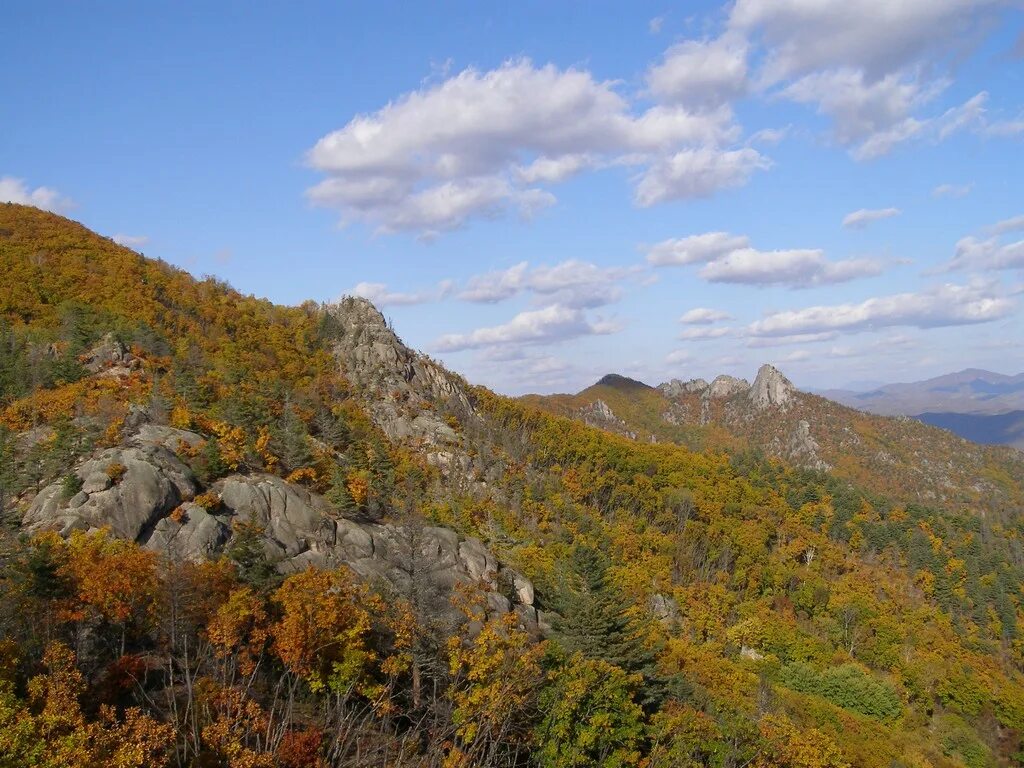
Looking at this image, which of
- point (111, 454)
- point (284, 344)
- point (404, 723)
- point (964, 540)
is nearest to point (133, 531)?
point (111, 454)

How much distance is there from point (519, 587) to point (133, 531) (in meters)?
33.0

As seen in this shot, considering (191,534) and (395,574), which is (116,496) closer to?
(191,534)

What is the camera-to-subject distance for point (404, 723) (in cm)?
3066

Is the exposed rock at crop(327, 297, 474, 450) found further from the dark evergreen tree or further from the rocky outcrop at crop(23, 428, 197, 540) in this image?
the dark evergreen tree

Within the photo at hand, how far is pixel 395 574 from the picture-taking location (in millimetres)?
50156

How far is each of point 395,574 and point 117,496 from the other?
20.4 meters

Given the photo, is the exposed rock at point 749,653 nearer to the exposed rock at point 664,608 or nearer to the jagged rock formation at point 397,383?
the exposed rock at point 664,608

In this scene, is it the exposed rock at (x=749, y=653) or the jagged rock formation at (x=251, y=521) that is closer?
the jagged rock formation at (x=251, y=521)

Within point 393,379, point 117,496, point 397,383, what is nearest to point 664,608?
point 397,383

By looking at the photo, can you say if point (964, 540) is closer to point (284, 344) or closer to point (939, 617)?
point (939, 617)

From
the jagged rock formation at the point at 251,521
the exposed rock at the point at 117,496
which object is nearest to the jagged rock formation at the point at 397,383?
the jagged rock formation at the point at 251,521

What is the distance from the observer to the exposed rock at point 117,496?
129ft

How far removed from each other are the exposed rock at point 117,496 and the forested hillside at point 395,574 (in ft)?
0.72

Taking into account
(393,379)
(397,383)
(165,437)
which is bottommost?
(165,437)
